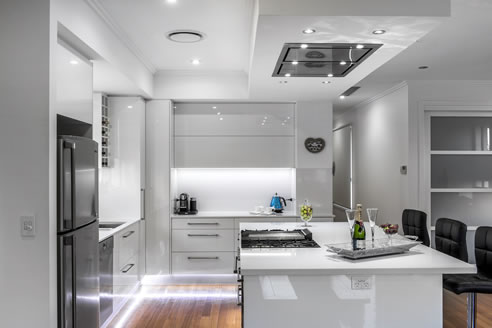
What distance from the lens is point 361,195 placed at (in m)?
7.02

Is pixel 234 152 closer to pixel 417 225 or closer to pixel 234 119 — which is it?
pixel 234 119

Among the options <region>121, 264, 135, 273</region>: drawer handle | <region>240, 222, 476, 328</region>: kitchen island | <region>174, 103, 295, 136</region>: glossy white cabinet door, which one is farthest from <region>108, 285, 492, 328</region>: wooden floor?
<region>174, 103, 295, 136</region>: glossy white cabinet door

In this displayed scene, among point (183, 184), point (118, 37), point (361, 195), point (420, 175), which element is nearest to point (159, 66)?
point (118, 37)

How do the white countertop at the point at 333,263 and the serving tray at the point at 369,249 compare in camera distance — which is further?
the serving tray at the point at 369,249

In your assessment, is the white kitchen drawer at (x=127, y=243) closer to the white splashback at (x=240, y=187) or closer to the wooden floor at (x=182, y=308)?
the wooden floor at (x=182, y=308)

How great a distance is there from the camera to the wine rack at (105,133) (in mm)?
4256

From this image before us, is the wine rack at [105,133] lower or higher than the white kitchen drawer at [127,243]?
higher

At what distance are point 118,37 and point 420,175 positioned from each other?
4.07 m

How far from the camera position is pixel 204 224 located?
4.75 m

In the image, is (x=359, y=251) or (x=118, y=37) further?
(x=118, y=37)

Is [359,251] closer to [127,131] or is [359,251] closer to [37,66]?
[37,66]

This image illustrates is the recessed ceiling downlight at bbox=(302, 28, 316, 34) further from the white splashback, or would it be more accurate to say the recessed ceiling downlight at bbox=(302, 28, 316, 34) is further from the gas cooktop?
the white splashback

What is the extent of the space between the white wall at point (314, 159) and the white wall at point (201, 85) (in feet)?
2.70

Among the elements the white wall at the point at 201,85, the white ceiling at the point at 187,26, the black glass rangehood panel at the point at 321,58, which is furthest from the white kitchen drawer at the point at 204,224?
the black glass rangehood panel at the point at 321,58
